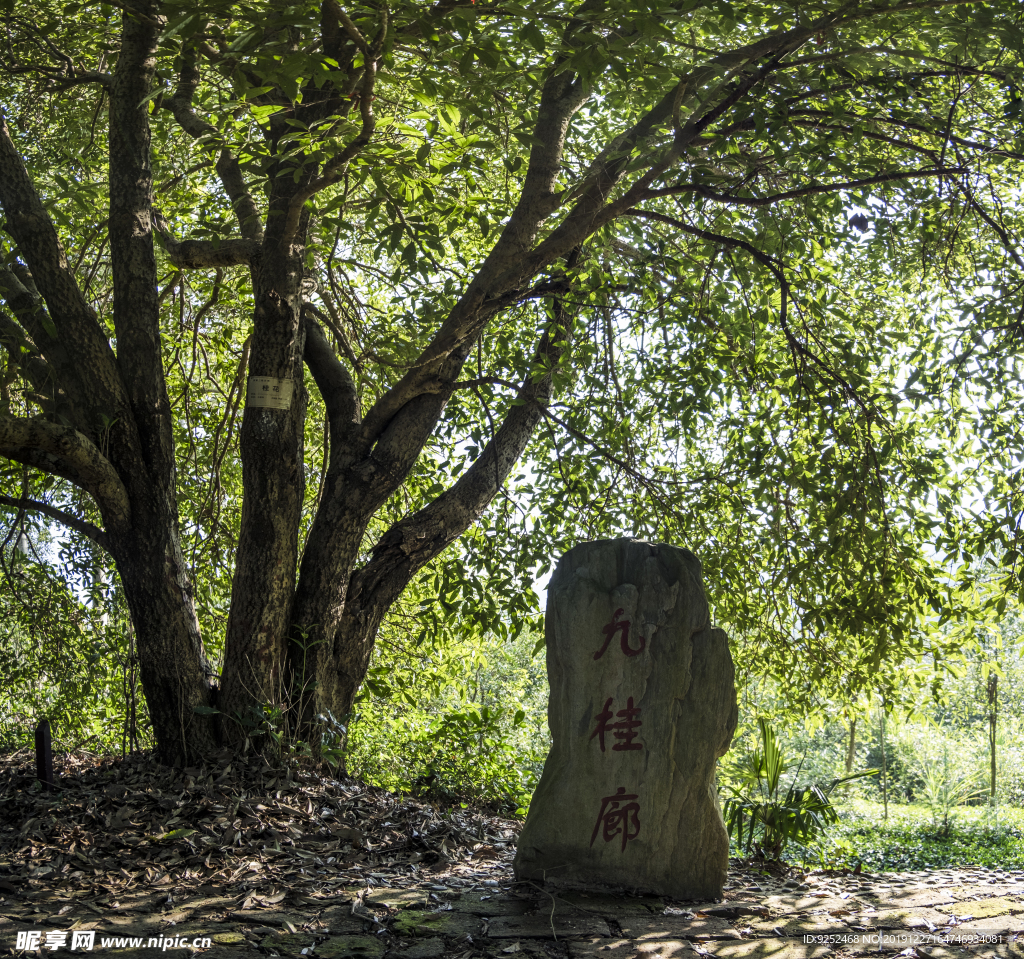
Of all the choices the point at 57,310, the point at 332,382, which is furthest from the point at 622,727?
the point at 57,310

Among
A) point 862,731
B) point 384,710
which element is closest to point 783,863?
point 384,710

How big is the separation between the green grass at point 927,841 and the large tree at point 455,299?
520 centimetres

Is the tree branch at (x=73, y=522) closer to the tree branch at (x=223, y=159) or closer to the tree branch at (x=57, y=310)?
the tree branch at (x=57, y=310)

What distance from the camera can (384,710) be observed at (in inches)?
331

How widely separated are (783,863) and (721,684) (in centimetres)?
169

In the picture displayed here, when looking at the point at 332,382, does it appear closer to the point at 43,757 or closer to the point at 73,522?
the point at 73,522

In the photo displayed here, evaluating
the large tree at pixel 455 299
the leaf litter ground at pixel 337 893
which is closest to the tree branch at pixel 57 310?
the large tree at pixel 455 299

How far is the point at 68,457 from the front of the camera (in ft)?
13.7

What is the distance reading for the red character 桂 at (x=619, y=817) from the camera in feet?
12.4

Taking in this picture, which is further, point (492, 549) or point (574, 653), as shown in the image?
point (492, 549)

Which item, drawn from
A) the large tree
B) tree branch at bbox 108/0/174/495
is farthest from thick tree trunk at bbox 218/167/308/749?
tree branch at bbox 108/0/174/495

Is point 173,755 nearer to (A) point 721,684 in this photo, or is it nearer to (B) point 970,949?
(A) point 721,684

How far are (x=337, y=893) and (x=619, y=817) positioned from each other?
1305 millimetres

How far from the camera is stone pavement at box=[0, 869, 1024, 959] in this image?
9.77ft
